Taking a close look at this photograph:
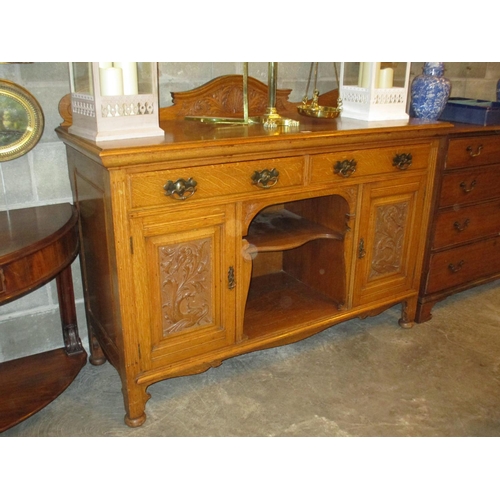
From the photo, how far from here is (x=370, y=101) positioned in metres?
2.12

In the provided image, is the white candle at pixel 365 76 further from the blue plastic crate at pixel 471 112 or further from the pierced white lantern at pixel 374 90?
the blue plastic crate at pixel 471 112

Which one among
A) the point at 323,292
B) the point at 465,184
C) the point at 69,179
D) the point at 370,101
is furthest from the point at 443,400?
the point at 69,179

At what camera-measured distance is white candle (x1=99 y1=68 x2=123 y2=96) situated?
5.16ft

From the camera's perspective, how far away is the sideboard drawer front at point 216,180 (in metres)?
1.54

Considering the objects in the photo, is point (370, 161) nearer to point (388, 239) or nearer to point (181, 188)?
point (388, 239)

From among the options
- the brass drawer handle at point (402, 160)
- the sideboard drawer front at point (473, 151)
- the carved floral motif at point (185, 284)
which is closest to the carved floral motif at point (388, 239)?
the brass drawer handle at point (402, 160)

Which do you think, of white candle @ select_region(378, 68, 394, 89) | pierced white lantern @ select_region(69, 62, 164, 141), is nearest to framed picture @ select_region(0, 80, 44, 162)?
pierced white lantern @ select_region(69, 62, 164, 141)

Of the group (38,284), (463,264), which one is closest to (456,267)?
(463,264)

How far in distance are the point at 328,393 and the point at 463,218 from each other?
1.17 m

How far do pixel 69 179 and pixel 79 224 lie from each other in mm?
200

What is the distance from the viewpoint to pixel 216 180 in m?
1.67

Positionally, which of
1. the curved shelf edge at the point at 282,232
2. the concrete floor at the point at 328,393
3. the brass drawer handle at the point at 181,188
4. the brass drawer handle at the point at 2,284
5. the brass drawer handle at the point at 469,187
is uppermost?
the brass drawer handle at the point at 181,188

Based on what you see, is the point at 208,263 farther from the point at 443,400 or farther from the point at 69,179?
the point at 443,400

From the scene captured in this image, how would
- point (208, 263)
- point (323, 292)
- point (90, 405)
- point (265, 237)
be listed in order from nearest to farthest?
point (208, 263), point (90, 405), point (265, 237), point (323, 292)
